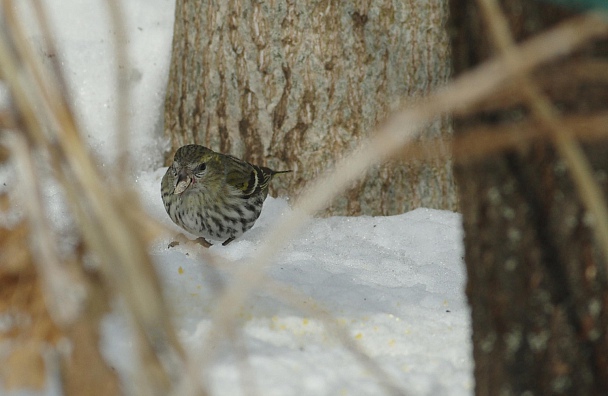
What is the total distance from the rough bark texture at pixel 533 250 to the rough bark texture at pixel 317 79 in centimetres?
287

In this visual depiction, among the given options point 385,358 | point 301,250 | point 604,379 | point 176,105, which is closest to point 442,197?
point 301,250

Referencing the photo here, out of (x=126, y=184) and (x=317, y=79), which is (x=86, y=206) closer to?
(x=126, y=184)

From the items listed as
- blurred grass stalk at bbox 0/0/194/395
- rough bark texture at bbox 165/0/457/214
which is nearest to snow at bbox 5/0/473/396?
blurred grass stalk at bbox 0/0/194/395

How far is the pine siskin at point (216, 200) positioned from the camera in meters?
4.69

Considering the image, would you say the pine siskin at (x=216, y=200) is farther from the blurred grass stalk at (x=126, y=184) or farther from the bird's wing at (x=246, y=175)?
the blurred grass stalk at (x=126, y=184)

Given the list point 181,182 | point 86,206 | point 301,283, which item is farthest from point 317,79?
point 86,206

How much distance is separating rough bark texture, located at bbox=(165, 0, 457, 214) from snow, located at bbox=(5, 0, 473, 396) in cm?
22

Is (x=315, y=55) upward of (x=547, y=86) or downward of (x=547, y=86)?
downward

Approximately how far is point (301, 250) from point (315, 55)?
3.71 ft

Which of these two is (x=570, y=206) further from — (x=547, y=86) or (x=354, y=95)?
(x=354, y=95)

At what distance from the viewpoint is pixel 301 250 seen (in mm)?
4070

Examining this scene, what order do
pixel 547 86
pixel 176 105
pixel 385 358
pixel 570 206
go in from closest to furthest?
pixel 547 86 < pixel 570 206 < pixel 385 358 < pixel 176 105

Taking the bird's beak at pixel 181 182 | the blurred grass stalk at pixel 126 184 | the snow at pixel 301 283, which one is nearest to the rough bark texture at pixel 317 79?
the snow at pixel 301 283

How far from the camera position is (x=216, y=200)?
4.89 m
